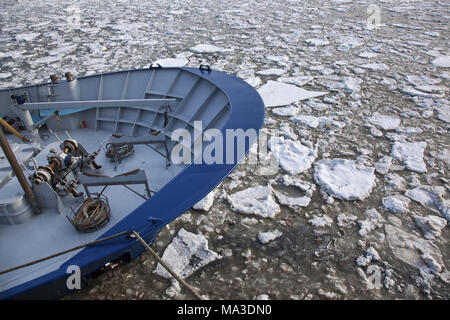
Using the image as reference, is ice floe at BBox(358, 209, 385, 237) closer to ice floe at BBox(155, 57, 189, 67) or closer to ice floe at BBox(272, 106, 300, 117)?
ice floe at BBox(272, 106, 300, 117)

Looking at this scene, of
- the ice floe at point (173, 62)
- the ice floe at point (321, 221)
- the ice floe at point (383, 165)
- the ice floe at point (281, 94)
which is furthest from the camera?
the ice floe at point (173, 62)

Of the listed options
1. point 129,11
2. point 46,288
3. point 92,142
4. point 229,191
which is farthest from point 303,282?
point 129,11

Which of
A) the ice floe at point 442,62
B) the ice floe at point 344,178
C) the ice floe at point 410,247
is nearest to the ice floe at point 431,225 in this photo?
the ice floe at point 410,247

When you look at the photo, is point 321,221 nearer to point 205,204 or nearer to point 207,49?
point 205,204

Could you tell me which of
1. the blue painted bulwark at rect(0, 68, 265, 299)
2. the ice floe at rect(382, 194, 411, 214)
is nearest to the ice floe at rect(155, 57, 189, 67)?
the blue painted bulwark at rect(0, 68, 265, 299)

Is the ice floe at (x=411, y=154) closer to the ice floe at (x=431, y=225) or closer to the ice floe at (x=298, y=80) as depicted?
the ice floe at (x=431, y=225)

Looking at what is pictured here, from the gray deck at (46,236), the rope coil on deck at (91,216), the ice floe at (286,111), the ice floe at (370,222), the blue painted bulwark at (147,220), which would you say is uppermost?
the blue painted bulwark at (147,220)

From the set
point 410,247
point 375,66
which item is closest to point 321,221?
point 410,247
